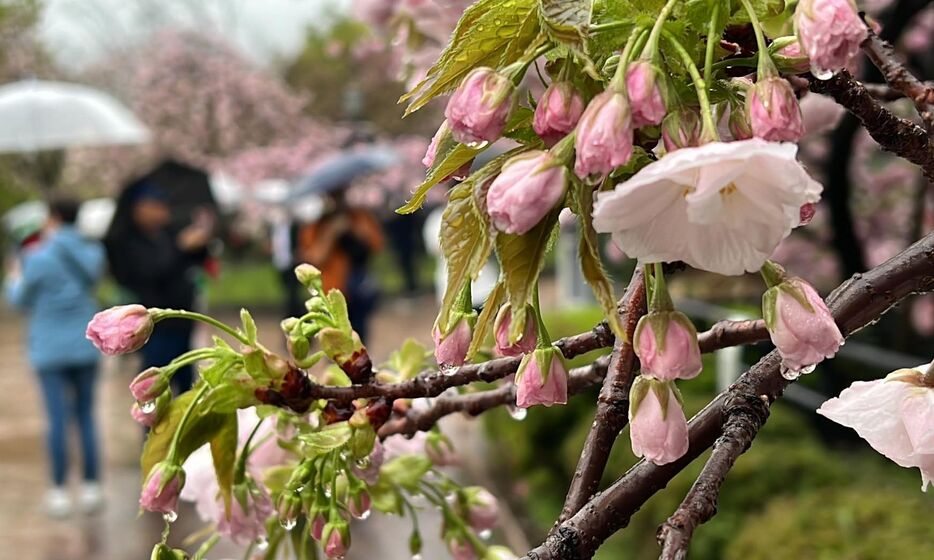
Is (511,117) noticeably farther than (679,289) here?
No

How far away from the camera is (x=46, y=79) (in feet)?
64.4

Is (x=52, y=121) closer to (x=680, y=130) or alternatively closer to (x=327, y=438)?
(x=327, y=438)

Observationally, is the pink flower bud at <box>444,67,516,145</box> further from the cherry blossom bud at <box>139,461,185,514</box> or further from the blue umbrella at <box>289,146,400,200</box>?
the blue umbrella at <box>289,146,400,200</box>

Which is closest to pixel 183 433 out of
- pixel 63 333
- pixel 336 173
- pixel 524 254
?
pixel 524 254

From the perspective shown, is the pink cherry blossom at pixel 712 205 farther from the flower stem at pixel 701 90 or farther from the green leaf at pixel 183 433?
the green leaf at pixel 183 433

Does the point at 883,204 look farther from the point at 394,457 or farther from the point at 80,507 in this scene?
the point at 394,457

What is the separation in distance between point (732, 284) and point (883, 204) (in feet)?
5.35

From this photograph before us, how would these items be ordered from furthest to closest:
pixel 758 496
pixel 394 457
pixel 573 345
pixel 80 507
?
1. pixel 80 507
2. pixel 758 496
3. pixel 394 457
4. pixel 573 345

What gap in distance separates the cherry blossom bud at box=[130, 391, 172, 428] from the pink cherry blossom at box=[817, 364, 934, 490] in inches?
19.9

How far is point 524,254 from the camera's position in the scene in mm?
584

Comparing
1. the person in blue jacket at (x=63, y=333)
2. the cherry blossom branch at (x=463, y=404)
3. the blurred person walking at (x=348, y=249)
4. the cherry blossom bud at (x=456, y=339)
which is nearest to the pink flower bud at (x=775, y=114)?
the cherry blossom bud at (x=456, y=339)

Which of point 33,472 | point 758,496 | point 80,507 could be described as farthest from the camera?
point 33,472

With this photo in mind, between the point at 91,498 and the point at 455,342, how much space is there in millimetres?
5569

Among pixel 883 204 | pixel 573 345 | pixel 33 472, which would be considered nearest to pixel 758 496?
pixel 573 345
